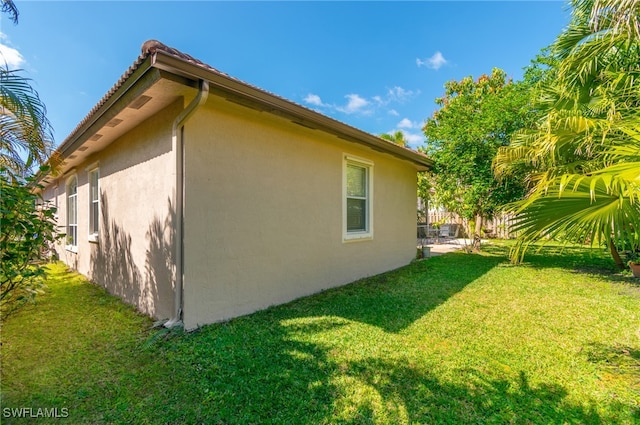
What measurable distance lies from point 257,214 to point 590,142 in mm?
5350

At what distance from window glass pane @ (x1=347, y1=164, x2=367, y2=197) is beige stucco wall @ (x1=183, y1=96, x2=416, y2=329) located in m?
0.41

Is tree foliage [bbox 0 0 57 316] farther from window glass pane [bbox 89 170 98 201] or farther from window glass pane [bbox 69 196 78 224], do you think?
window glass pane [bbox 69 196 78 224]

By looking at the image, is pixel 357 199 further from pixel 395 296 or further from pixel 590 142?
pixel 590 142

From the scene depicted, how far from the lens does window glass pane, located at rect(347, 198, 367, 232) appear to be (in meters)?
7.09

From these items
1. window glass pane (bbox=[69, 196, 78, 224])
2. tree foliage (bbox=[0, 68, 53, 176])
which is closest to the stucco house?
tree foliage (bbox=[0, 68, 53, 176])

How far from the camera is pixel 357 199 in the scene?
730cm

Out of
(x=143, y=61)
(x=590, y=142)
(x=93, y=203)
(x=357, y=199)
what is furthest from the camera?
(x=93, y=203)

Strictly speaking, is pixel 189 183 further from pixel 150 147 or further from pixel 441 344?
pixel 441 344

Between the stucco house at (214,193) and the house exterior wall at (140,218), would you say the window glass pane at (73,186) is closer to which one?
the stucco house at (214,193)

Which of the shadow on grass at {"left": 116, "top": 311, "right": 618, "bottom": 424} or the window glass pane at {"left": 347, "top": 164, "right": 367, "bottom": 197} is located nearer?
the shadow on grass at {"left": 116, "top": 311, "right": 618, "bottom": 424}

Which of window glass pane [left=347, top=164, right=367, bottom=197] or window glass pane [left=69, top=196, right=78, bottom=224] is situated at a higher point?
window glass pane [left=347, top=164, right=367, bottom=197]

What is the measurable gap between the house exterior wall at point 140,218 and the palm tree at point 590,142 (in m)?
4.49

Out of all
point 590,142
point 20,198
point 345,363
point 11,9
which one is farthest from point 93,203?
point 590,142

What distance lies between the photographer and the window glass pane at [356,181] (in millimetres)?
7144
